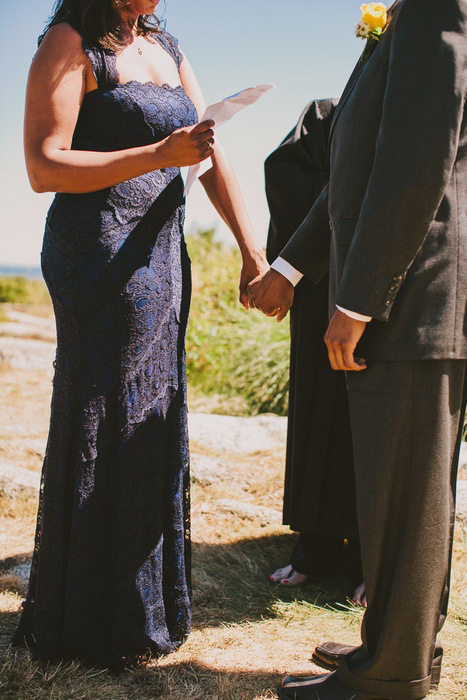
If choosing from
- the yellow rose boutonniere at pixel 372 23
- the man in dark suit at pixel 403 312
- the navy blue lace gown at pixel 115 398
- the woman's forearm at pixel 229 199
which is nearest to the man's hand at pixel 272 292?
the woman's forearm at pixel 229 199

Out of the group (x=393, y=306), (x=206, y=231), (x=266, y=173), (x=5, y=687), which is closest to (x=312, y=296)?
(x=266, y=173)

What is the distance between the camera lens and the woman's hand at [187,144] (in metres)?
2.12

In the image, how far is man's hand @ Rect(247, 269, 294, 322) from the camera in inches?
99.3

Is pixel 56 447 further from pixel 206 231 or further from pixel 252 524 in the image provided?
pixel 206 231

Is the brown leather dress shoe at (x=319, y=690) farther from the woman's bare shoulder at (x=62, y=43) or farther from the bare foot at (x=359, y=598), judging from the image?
the woman's bare shoulder at (x=62, y=43)

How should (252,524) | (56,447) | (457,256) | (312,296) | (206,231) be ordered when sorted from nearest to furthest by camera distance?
(457,256)
(56,447)
(312,296)
(252,524)
(206,231)

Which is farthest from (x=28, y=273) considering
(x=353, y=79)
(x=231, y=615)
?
(x=353, y=79)

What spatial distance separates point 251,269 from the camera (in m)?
2.68

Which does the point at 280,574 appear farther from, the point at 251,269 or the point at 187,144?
the point at 187,144

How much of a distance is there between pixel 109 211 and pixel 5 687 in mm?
1602

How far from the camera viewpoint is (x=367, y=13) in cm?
192

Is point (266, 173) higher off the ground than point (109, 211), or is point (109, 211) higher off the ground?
point (266, 173)

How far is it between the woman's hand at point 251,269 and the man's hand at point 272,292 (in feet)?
0.21

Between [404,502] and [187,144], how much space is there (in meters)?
1.22
